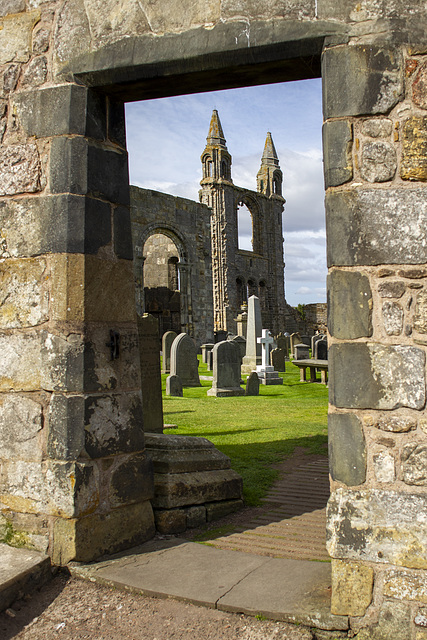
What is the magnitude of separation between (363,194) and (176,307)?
83.7 ft

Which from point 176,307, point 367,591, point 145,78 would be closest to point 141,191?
point 176,307

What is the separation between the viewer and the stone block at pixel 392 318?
8.19 ft

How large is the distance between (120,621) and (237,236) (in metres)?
36.6

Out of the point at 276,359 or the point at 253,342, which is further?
the point at 276,359

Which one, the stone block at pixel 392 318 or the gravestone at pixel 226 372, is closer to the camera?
the stone block at pixel 392 318

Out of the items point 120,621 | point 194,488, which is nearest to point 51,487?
point 120,621

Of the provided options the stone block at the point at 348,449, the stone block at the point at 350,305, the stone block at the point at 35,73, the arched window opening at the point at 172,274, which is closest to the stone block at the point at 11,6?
the stone block at the point at 35,73

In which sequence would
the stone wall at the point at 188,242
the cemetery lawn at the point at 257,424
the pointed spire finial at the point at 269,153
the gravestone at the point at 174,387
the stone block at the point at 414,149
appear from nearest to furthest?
the stone block at the point at 414,149 < the cemetery lawn at the point at 257,424 < the gravestone at the point at 174,387 < the stone wall at the point at 188,242 < the pointed spire finial at the point at 269,153

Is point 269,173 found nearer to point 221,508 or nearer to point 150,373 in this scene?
point 150,373

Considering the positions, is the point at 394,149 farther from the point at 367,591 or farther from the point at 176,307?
the point at 176,307

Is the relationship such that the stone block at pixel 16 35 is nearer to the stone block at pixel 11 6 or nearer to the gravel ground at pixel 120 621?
the stone block at pixel 11 6

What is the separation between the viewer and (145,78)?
10.4ft

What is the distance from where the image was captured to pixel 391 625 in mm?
2398

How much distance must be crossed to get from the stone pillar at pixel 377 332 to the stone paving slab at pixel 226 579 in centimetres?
19
